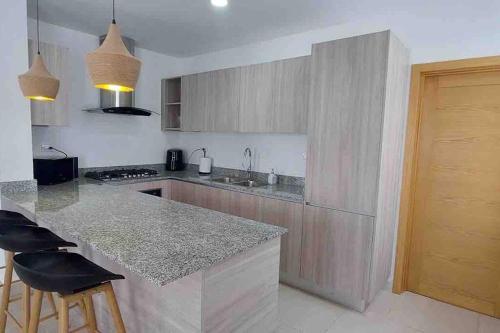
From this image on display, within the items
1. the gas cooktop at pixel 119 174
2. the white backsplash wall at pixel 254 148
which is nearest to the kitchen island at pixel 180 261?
the gas cooktop at pixel 119 174

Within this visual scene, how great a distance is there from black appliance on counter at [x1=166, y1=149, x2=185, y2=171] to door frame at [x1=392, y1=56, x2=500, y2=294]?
2932mm

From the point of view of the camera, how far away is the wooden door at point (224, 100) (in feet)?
11.1

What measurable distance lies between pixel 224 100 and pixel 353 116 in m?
1.62

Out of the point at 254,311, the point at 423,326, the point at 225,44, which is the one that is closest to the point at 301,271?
the point at 423,326

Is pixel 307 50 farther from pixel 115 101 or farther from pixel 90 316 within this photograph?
pixel 90 316

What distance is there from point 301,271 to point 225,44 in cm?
278

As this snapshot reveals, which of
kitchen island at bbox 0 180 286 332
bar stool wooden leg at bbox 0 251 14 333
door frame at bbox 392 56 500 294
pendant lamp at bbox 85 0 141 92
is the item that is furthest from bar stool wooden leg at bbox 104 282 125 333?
door frame at bbox 392 56 500 294

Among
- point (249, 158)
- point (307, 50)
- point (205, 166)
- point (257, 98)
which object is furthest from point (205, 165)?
point (307, 50)

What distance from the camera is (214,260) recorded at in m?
1.27

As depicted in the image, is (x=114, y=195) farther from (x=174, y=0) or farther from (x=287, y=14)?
(x=287, y=14)

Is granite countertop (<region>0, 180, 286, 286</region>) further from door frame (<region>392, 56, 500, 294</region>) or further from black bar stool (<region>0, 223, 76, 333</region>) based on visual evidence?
door frame (<region>392, 56, 500, 294</region>)

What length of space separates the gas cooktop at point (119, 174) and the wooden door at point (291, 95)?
1.76 meters

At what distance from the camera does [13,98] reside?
2.45 m

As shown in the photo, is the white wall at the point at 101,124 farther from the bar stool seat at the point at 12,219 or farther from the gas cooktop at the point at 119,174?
the bar stool seat at the point at 12,219
